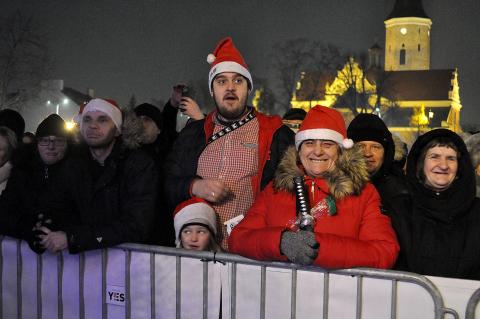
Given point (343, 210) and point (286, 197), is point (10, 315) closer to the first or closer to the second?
point (286, 197)

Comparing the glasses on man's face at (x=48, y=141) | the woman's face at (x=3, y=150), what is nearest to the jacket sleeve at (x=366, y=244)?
the glasses on man's face at (x=48, y=141)

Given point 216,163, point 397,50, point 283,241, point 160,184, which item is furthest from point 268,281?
point 397,50

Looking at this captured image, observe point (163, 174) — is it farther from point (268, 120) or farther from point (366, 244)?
point (366, 244)

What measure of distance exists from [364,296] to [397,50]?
122109 mm

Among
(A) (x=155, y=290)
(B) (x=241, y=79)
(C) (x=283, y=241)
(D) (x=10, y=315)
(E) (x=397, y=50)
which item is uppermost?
(E) (x=397, y=50)

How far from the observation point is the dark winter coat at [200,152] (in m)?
4.61

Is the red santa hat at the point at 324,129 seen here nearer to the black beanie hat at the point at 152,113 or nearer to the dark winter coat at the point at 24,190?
the dark winter coat at the point at 24,190

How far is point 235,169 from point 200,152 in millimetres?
338

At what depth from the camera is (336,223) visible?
3.66m

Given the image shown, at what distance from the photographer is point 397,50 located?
120 m

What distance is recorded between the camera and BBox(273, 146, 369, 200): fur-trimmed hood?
3.69 metres

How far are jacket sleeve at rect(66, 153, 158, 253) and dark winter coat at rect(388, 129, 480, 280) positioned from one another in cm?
172

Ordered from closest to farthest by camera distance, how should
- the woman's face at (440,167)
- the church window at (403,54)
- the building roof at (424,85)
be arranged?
the woman's face at (440,167) → the building roof at (424,85) → the church window at (403,54)

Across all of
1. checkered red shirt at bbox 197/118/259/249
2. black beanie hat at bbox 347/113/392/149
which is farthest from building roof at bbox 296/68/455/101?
checkered red shirt at bbox 197/118/259/249
